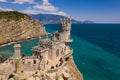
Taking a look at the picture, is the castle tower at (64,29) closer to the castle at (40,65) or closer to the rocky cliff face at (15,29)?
the castle at (40,65)

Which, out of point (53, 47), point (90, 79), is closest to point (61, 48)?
point (53, 47)

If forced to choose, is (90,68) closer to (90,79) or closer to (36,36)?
(90,79)

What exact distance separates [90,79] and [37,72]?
26.4 metres

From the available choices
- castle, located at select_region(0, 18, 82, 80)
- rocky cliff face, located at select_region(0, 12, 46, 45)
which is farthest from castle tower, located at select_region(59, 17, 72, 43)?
rocky cliff face, located at select_region(0, 12, 46, 45)

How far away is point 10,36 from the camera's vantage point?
113m

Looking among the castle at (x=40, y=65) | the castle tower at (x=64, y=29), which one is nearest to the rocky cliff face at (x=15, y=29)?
the castle tower at (x=64, y=29)

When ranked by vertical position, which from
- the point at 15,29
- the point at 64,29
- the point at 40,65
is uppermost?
the point at 64,29

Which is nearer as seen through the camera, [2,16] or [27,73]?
[27,73]

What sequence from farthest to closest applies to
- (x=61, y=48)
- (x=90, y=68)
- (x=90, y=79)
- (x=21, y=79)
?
(x=90, y=68)
(x=90, y=79)
(x=61, y=48)
(x=21, y=79)

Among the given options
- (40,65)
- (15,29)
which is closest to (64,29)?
(40,65)

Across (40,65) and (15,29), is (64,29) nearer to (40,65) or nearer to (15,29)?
(40,65)

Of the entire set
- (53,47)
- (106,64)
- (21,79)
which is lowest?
(106,64)

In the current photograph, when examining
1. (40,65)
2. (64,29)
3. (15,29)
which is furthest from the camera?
(15,29)

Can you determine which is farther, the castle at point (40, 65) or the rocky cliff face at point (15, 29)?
the rocky cliff face at point (15, 29)
